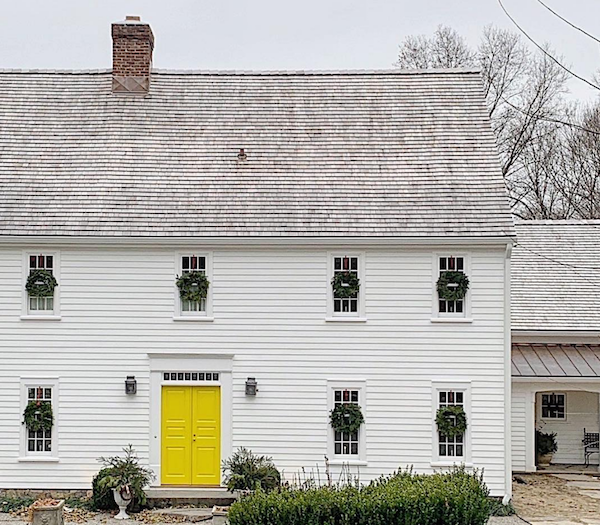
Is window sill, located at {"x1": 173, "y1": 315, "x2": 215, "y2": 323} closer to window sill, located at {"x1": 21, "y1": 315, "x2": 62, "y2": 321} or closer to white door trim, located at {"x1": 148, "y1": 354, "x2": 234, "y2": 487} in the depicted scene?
white door trim, located at {"x1": 148, "y1": 354, "x2": 234, "y2": 487}

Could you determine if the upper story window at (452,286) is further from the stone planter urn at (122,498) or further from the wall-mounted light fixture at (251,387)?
the stone planter urn at (122,498)

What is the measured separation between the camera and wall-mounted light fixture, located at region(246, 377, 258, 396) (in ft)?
63.4

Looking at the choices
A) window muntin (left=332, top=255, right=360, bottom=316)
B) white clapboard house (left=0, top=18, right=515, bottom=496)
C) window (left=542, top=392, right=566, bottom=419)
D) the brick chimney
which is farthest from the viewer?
window (left=542, top=392, right=566, bottom=419)

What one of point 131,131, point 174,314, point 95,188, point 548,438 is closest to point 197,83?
point 131,131

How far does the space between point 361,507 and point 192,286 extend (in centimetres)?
785

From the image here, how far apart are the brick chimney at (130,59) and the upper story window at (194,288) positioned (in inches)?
187

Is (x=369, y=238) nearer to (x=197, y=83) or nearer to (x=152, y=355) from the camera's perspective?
(x=152, y=355)

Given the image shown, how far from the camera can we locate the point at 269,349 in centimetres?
1956

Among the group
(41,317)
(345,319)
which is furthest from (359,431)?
(41,317)

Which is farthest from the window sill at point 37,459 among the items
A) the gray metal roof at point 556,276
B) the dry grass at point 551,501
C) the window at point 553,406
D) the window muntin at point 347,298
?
the window at point 553,406

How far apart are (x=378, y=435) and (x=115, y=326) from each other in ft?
17.9

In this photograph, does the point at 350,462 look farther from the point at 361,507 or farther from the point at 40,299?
the point at 40,299

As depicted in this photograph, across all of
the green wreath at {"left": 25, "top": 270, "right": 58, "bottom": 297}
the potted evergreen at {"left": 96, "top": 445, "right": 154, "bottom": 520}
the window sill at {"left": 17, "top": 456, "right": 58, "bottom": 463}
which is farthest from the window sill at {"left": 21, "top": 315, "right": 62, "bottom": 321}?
the potted evergreen at {"left": 96, "top": 445, "right": 154, "bottom": 520}

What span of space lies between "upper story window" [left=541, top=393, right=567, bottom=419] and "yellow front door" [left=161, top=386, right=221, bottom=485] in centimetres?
924
